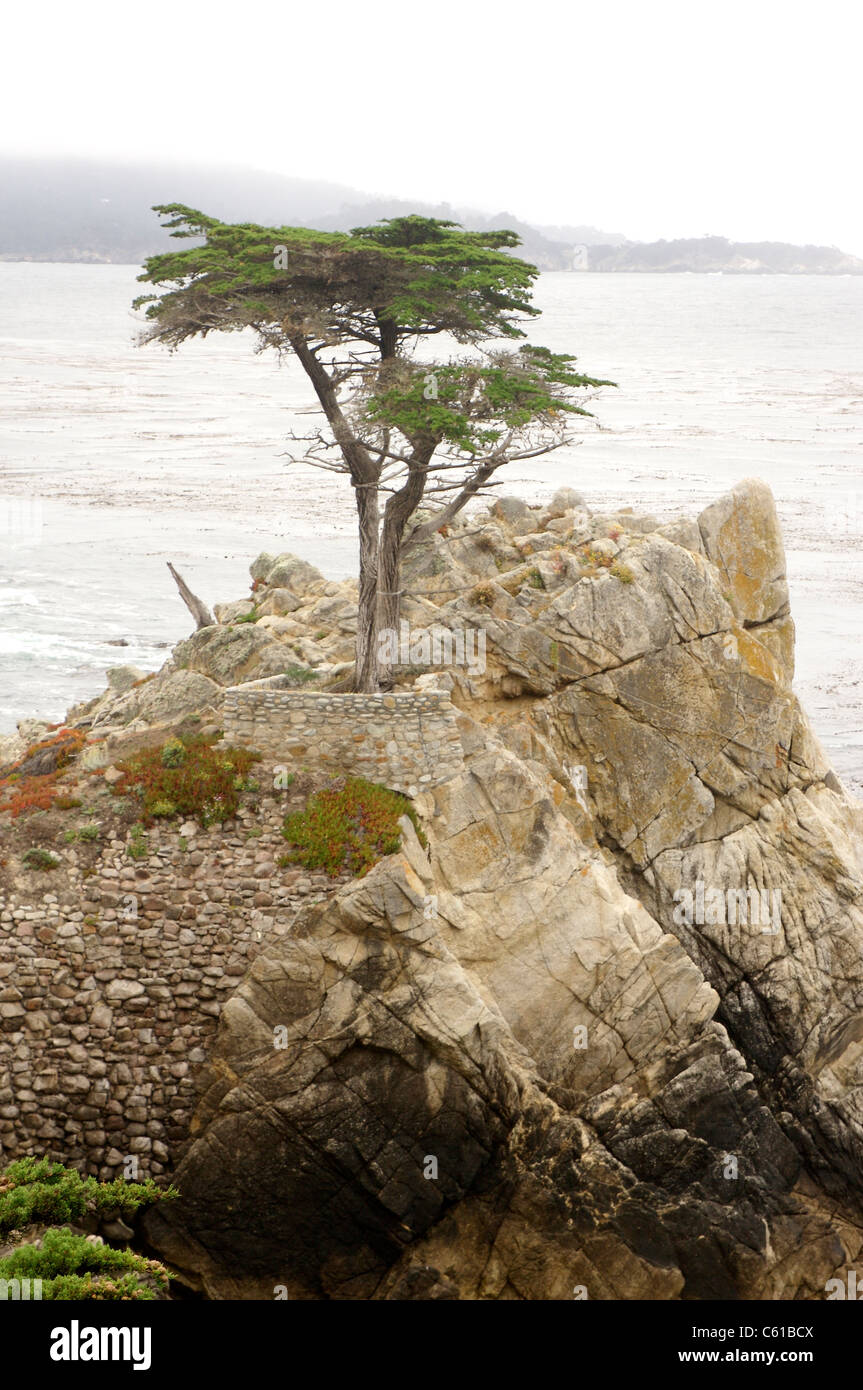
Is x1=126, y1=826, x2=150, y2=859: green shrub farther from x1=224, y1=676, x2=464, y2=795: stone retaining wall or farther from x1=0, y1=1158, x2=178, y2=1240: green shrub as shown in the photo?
x1=0, y1=1158, x2=178, y2=1240: green shrub

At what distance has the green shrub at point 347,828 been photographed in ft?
66.7

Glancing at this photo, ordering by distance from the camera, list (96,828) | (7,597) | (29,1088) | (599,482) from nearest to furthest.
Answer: (29,1088) < (96,828) < (7,597) < (599,482)

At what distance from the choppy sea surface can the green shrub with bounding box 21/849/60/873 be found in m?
13.7

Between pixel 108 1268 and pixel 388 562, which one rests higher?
pixel 388 562

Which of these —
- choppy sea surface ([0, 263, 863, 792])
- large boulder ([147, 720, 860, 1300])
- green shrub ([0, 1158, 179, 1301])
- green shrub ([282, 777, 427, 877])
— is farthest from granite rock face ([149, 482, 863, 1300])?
choppy sea surface ([0, 263, 863, 792])

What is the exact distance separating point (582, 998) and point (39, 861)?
32.8 feet

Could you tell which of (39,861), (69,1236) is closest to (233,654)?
(39,861)

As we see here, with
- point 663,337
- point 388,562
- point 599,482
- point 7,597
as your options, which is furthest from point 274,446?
point 663,337

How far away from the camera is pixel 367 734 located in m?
21.8

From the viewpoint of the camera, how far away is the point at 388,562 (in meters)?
24.3

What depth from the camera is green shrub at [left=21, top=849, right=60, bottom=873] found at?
20281 mm

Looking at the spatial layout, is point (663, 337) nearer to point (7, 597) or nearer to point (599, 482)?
point (599, 482)

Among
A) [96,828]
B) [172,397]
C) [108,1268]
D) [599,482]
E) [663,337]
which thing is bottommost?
[108,1268]

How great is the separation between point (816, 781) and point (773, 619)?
3821 millimetres
